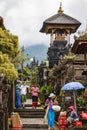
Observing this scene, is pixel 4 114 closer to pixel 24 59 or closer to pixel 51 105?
pixel 51 105

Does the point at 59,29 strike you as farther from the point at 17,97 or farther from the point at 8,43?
the point at 8,43

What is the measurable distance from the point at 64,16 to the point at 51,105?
145 feet

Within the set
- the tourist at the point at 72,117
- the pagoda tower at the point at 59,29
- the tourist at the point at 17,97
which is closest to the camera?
the tourist at the point at 72,117

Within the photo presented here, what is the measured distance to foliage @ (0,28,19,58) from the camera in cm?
2520

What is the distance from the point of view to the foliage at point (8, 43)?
2520cm

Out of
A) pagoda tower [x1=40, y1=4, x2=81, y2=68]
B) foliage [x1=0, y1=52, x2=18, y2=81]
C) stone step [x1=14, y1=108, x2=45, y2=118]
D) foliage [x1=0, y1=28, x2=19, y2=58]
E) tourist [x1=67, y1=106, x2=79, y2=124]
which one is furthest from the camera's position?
pagoda tower [x1=40, y1=4, x2=81, y2=68]

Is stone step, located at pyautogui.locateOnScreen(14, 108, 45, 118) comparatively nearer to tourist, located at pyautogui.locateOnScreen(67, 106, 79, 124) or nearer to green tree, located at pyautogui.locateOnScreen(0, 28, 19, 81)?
green tree, located at pyautogui.locateOnScreen(0, 28, 19, 81)

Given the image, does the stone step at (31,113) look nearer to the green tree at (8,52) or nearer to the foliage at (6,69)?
the green tree at (8,52)

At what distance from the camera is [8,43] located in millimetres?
25406

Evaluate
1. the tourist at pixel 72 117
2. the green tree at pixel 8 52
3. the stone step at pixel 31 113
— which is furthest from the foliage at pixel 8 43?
the stone step at pixel 31 113

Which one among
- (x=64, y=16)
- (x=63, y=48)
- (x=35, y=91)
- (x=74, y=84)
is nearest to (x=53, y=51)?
(x=63, y=48)

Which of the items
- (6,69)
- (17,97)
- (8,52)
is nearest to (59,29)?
(17,97)

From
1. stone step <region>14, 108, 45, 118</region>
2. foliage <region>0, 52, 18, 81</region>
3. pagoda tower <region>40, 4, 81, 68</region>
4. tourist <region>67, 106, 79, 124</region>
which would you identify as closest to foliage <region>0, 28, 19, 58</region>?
foliage <region>0, 52, 18, 81</region>

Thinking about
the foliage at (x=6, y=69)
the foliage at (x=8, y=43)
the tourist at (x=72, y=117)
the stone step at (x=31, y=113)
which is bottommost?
the stone step at (x=31, y=113)
